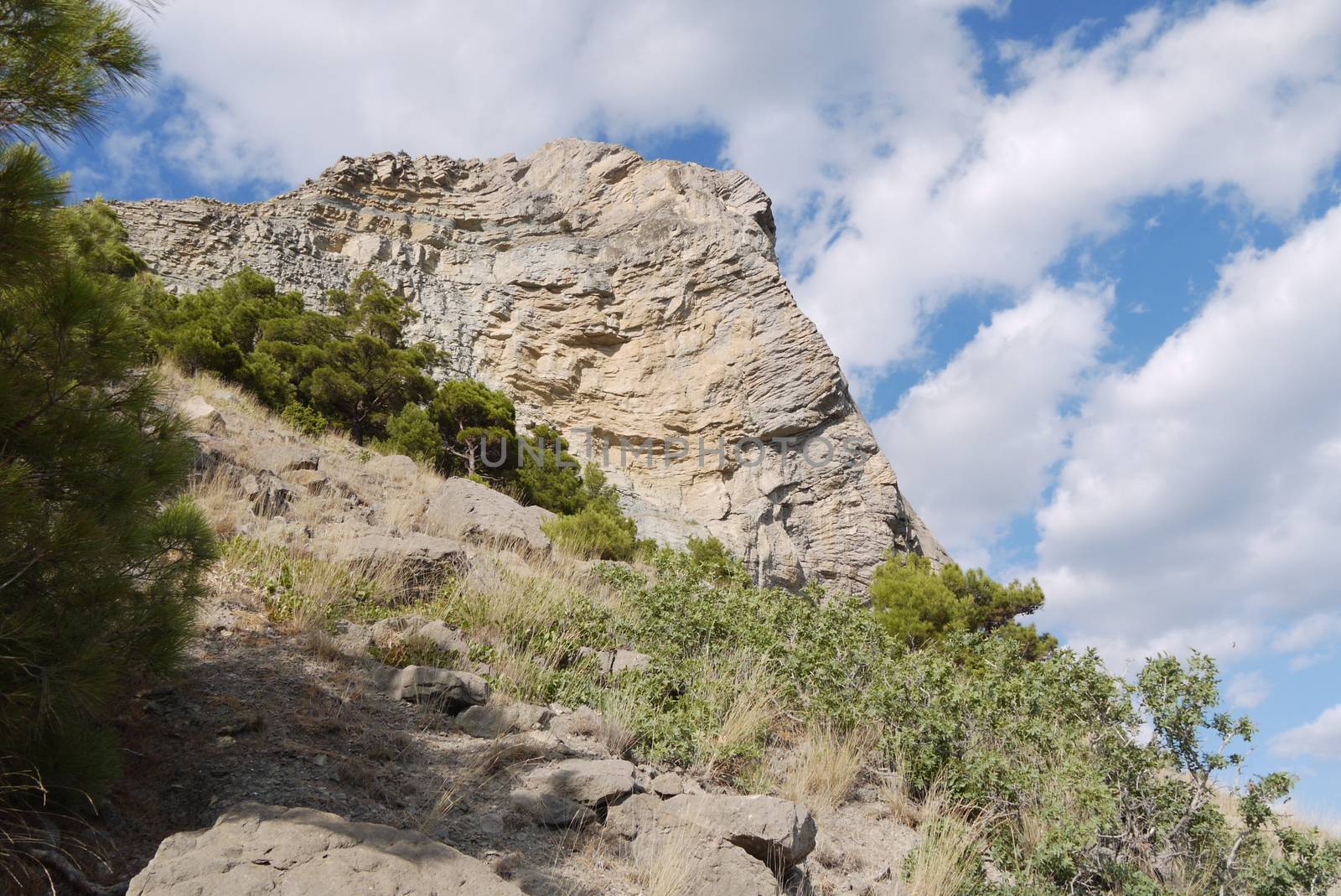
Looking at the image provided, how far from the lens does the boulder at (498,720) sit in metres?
4.74

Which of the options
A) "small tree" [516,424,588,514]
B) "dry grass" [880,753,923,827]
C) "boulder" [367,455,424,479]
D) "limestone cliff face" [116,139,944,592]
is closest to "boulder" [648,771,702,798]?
"dry grass" [880,753,923,827]

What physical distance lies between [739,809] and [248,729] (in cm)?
240

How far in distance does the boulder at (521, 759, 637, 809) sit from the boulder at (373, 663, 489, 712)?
2.58ft

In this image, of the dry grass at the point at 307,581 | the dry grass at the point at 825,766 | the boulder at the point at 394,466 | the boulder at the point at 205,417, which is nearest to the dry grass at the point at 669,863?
the dry grass at the point at 825,766

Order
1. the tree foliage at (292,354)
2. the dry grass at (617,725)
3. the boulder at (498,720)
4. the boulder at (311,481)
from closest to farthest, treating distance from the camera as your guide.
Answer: the boulder at (498,720) → the dry grass at (617,725) → the boulder at (311,481) → the tree foliage at (292,354)

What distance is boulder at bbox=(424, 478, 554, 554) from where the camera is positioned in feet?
30.2

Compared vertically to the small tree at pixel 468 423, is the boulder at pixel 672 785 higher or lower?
lower

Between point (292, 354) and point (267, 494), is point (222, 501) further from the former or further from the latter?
point (292, 354)

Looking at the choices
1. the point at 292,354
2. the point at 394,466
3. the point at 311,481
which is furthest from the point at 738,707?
the point at 292,354

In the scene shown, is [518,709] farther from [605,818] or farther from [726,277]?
[726,277]

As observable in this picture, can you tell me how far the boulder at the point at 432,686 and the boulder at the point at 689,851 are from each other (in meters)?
1.29

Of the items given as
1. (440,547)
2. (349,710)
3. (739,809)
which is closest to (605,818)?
(739,809)

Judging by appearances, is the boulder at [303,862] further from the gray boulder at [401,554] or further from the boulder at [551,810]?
the gray boulder at [401,554]

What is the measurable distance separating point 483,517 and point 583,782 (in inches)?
222
